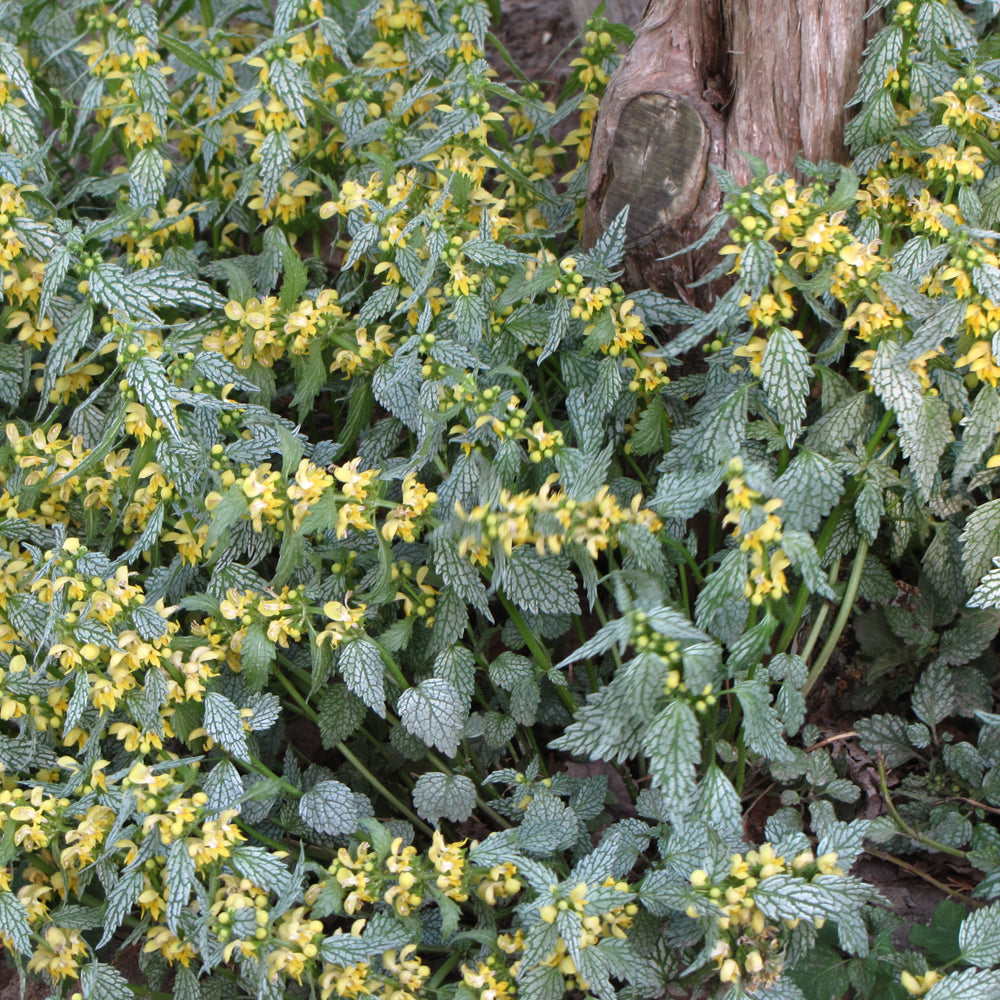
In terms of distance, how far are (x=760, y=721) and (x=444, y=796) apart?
636mm

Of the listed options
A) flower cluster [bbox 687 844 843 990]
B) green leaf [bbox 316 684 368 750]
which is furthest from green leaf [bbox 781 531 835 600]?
green leaf [bbox 316 684 368 750]

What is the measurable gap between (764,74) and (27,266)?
176cm

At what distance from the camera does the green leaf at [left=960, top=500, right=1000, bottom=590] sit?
6.38 feet

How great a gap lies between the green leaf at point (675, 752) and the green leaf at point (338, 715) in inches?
27.3

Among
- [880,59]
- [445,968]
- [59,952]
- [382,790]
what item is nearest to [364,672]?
[382,790]

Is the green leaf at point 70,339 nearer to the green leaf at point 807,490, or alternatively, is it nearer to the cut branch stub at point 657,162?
the cut branch stub at point 657,162

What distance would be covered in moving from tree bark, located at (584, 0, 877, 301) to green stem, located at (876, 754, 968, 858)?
3.74 feet

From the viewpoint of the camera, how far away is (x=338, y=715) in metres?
2.06

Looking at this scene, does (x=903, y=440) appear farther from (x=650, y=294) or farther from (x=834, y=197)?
(x=650, y=294)

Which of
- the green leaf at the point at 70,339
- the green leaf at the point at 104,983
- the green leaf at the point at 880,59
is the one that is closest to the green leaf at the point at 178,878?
the green leaf at the point at 104,983

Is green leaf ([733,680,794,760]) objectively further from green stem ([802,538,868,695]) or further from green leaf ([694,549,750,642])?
green stem ([802,538,868,695])

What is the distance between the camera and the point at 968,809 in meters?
2.12

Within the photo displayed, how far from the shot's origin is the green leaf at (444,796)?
1.97 meters

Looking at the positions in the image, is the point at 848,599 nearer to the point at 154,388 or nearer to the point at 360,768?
the point at 360,768
